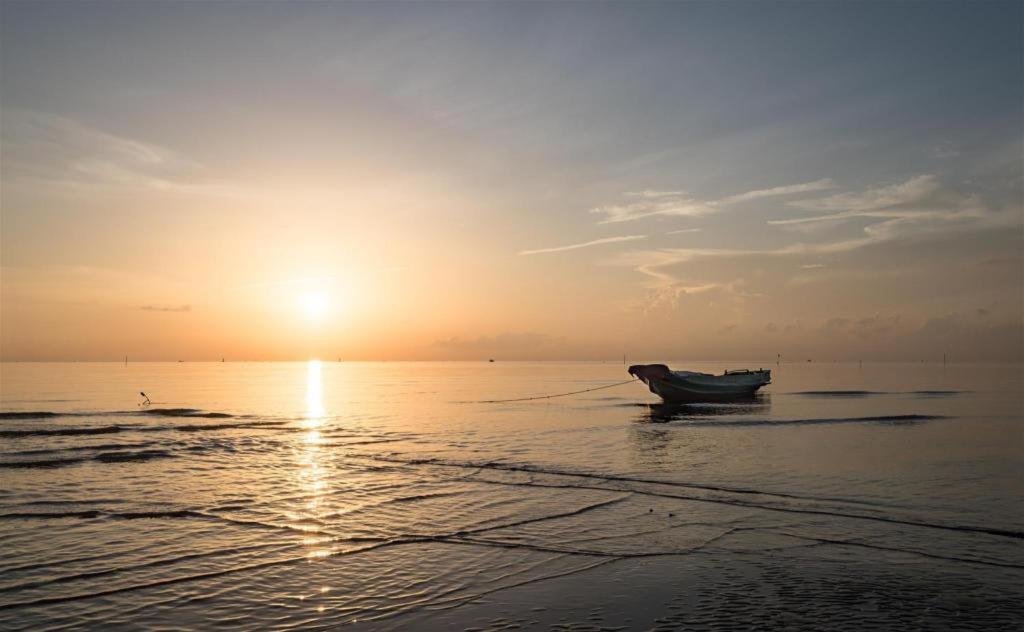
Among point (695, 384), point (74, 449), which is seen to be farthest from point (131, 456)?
point (695, 384)

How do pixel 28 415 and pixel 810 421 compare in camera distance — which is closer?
pixel 28 415

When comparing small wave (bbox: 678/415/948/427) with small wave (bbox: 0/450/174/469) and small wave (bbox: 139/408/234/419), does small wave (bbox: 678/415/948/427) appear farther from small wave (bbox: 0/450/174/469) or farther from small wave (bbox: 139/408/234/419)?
small wave (bbox: 139/408/234/419)

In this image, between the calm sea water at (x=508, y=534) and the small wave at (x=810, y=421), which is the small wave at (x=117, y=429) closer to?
the calm sea water at (x=508, y=534)

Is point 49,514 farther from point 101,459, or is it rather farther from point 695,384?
point 695,384

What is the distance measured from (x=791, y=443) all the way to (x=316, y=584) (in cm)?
3350

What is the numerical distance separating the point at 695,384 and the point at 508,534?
61328mm

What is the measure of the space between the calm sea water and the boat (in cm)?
2976

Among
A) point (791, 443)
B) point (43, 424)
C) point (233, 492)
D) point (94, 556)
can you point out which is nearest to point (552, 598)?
point (94, 556)

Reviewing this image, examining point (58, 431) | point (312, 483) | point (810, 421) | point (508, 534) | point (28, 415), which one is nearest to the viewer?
point (508, 534)

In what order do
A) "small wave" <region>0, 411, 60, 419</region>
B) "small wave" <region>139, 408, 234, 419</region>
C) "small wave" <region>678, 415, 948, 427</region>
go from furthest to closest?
"small wave" <region>139, 408, 234, 419</region>, "small wave" <region>0, 411, 60, 419</region>, "small wave" <region>678, 415, 948, 427</region>

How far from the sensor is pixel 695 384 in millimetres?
73562

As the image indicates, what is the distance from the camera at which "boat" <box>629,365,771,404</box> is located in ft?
222

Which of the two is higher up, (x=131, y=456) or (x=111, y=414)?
(x=131, y=456)

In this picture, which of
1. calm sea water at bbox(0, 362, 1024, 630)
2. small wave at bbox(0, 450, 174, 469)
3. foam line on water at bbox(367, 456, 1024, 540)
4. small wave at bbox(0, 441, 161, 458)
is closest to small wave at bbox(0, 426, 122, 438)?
calm sea water at bbox(0, 362, 1024, 630)
